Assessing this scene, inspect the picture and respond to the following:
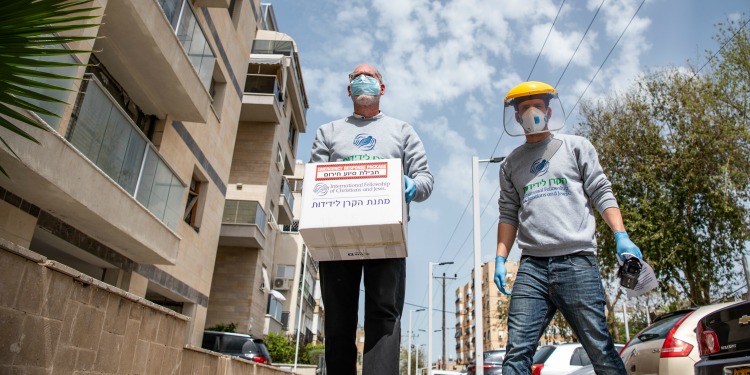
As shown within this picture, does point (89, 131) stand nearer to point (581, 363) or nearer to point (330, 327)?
Result: point (330, 327)

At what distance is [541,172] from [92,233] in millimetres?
9377

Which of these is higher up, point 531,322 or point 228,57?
point 228,57

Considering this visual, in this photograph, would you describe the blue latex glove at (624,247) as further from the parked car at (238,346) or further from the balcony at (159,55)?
the parked car at (238,346)

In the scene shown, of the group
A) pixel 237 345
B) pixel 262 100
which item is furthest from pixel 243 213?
pixel 237 345

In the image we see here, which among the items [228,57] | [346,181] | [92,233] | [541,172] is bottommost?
[346,181]

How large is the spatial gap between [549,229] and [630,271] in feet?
1.71

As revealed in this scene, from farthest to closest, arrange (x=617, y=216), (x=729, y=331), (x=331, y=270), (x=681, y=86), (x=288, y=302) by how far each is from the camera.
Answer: (x=288, y=302)
(x=681, y=86)
(x=729, y=331)
(x=617, y=216)
(x=331, y=270)

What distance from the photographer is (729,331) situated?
4027 millimetres

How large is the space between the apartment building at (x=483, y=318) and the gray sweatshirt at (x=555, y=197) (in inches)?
3345

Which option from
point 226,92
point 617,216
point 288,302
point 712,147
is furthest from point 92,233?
point 288,302

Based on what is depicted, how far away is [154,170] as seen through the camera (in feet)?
36.1

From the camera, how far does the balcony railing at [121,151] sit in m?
8.43

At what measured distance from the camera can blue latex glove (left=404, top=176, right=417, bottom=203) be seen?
303 cm

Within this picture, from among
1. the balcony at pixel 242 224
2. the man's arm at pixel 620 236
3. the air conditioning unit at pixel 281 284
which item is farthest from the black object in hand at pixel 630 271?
the air conditioning unit at pixel 281 284
